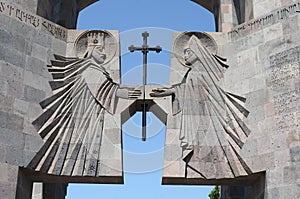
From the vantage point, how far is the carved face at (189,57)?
1262 centimetres

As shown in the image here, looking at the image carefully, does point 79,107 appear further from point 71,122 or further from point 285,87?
point 285,87

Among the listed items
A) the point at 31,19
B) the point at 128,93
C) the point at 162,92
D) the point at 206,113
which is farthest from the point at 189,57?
the point at 31,19

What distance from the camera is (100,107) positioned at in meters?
12.1

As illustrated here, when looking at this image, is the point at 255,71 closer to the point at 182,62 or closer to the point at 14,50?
the point at 182,62

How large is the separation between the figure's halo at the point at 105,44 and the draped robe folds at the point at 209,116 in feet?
6.36

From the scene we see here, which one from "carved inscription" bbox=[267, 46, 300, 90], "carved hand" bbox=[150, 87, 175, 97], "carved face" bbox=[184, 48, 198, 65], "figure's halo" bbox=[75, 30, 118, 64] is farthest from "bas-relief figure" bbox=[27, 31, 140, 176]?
"carved inscription" bbox=[267, 46, 300, 90]

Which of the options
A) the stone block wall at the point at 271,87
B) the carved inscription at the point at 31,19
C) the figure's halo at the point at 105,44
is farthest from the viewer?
the figure's halo at the point at 105,44

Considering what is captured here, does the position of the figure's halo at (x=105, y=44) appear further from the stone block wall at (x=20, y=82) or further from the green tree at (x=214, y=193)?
the green tree at (x=214, y=193)

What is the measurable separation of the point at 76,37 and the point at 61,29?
441 millimetres

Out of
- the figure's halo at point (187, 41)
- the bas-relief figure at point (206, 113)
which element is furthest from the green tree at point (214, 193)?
the bas-relief figure at point (206, 113)

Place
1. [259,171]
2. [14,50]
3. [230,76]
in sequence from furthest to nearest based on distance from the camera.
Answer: [230,76]
[14,50]
[259,171]

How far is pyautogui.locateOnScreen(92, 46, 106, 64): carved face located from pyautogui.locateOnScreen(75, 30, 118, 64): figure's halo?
11cm

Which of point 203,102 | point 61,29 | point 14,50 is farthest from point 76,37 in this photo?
point 203,102

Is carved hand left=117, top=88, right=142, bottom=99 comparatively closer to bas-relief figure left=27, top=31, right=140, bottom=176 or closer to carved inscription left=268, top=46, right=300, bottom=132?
bas-relief figure left=27, top=31, right=140, bottom=176
